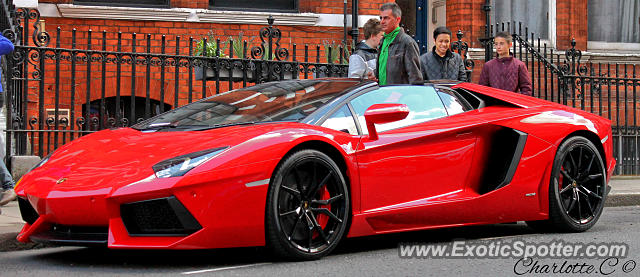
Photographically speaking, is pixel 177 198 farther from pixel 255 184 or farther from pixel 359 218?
pixel 359 218

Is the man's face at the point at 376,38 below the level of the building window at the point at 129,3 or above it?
below

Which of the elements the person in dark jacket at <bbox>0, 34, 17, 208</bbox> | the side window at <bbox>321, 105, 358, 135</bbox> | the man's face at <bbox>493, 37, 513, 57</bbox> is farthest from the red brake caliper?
the man's face at <bbox>493, 37, 513, 57</bbox>

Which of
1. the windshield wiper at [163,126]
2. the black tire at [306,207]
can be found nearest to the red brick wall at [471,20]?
the windshield wiper at [163,126]

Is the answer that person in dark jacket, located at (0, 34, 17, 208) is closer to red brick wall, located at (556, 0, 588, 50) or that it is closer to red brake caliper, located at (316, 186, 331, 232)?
red brake caliper, located at (316, 186, 331, 232)


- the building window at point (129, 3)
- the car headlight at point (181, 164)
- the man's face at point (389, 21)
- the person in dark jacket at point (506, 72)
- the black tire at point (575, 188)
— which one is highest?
the building window at point (129, 3)

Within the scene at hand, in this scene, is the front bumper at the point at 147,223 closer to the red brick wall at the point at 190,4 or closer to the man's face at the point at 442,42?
the man's face at the point at 442,42

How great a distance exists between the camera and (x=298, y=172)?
17.5ft

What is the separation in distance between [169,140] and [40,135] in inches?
158

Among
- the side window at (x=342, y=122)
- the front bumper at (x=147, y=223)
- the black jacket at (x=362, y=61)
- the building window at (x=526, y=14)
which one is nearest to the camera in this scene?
the front bumper at (x=147, y=223)

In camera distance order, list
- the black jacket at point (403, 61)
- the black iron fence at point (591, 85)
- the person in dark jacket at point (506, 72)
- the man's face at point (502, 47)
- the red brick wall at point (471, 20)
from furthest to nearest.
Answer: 1. the red brick wall at point (471, 20)
2. the black iron fence at point (591, 85)
3. the man's face at point (502, 47)
4. the person in dark jacket at point (506, 72)
5. the black jacket at point (403, 61)

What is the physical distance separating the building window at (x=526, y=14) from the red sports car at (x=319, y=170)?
29.7 ft

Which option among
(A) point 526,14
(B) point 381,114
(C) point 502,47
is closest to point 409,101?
(B) point 381,114

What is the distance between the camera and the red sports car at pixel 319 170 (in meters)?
4.96

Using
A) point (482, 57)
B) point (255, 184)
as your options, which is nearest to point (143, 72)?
point (482, 57)
